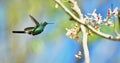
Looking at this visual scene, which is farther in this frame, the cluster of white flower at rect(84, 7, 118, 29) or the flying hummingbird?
the flying hummingbird

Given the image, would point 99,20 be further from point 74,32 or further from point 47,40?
point 47,40

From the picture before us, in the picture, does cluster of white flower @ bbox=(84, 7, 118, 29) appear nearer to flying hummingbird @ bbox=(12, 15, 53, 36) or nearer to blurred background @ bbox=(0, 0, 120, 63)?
blurred background @ bbox=(0, 0, 120, 63)

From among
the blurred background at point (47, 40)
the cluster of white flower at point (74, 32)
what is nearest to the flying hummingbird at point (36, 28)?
the blurred background at point (47, 40)

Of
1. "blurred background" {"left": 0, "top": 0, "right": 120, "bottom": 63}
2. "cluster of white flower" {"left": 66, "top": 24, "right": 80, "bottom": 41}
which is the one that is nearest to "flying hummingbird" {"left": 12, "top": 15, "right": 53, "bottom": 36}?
"blurred background" {"left": 0, "top": 0, "right": 120, "bottom": 63}

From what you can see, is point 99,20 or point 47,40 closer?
point 99,20

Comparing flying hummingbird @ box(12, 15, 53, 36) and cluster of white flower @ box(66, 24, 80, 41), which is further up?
flying hummingbird @ box(12, 15, 53, 36)

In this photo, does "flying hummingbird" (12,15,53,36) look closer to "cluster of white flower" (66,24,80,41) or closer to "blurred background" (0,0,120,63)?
"blurred background" (0,0,120,63)

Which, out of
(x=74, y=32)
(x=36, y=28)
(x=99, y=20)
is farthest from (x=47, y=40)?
(x=99, y=20)

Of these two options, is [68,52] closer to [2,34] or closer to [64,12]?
[64,12]
